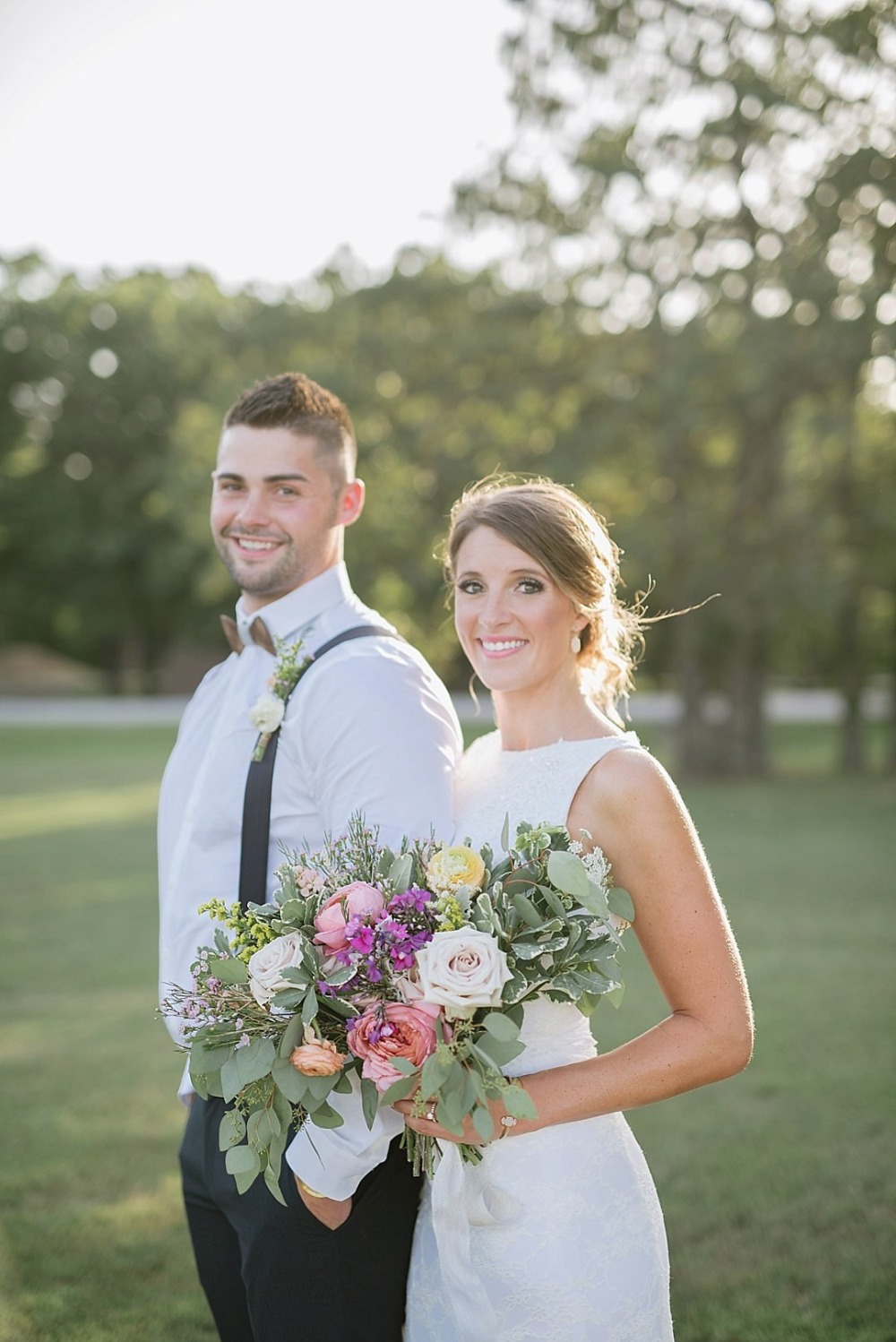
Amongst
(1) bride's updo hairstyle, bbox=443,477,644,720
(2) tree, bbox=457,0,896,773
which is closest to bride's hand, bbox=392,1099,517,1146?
(1) bride's updo hairstyle, bbox=443,477,644,720

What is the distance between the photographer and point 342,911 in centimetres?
214

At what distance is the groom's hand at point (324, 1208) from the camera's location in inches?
96.3

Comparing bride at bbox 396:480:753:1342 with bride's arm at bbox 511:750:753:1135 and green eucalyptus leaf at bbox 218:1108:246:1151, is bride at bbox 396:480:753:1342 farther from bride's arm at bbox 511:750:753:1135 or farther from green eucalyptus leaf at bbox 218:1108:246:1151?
green eucalyptus leaf at bbox 218:1108:246:1151

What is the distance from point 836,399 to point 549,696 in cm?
1870

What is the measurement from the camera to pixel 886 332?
613 inches

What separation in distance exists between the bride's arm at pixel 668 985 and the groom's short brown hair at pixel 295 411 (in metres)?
1.37

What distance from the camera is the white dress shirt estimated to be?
8.77 ft

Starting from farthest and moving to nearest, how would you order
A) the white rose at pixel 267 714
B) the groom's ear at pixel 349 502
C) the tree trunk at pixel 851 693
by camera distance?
the tree trunk at pixel 851 693 → the groom's ear at pixel 349 502 → the white rose at pixel 267 714

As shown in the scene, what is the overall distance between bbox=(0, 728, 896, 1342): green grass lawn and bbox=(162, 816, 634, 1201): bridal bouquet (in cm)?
299

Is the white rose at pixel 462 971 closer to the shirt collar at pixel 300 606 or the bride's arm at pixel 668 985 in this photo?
the bride's arm at pixel 668 985

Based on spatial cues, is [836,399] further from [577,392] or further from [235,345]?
[235,345]

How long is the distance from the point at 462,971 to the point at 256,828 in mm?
908

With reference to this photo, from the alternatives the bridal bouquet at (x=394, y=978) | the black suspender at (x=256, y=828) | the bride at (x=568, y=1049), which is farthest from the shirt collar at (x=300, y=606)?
the bridal bouquet at (x=394, y=978)

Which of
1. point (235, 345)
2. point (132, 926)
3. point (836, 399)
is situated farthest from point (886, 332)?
point (235, 345)
